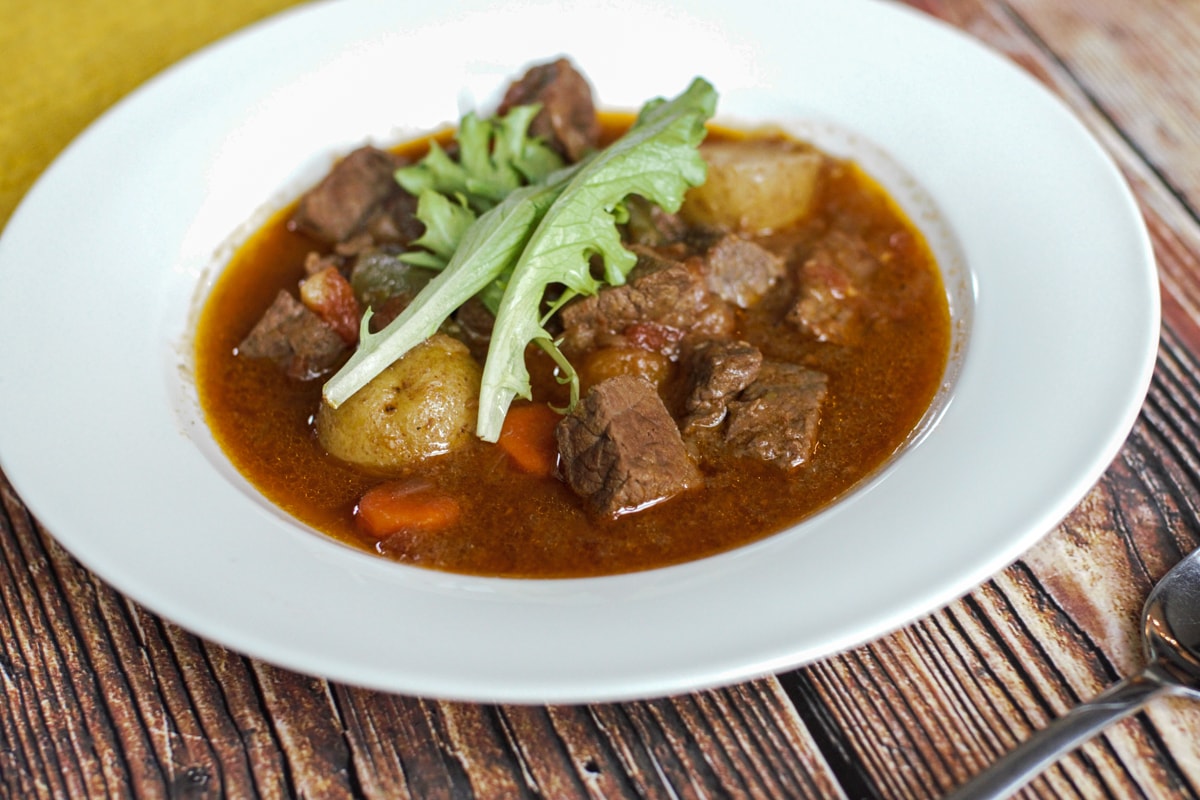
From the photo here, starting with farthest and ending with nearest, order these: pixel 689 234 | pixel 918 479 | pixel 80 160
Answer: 1. pixel 689 234
2. pixel 80 160
3. pixel 918 479

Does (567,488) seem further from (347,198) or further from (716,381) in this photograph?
(347,198)

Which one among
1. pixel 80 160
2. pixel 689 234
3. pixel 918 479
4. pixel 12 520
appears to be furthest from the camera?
pixel 689 234

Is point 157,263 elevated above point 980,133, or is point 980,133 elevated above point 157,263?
point 980,133

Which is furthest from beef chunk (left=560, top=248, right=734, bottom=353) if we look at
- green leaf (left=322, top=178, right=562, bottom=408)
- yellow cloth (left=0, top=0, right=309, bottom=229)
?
yellow cloth (left=0, top=0, right=309, bottom=229)

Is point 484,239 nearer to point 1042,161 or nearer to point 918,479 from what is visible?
point 918,479

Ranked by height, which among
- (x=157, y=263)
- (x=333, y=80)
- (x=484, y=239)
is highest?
(x=484, y=239)

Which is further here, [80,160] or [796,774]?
[80,160]

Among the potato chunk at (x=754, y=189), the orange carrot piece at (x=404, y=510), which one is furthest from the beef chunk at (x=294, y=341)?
the potato chunk at (x=754, y=189)

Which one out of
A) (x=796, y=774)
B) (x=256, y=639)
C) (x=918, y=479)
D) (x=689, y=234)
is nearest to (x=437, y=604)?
(x=256, y=639)
